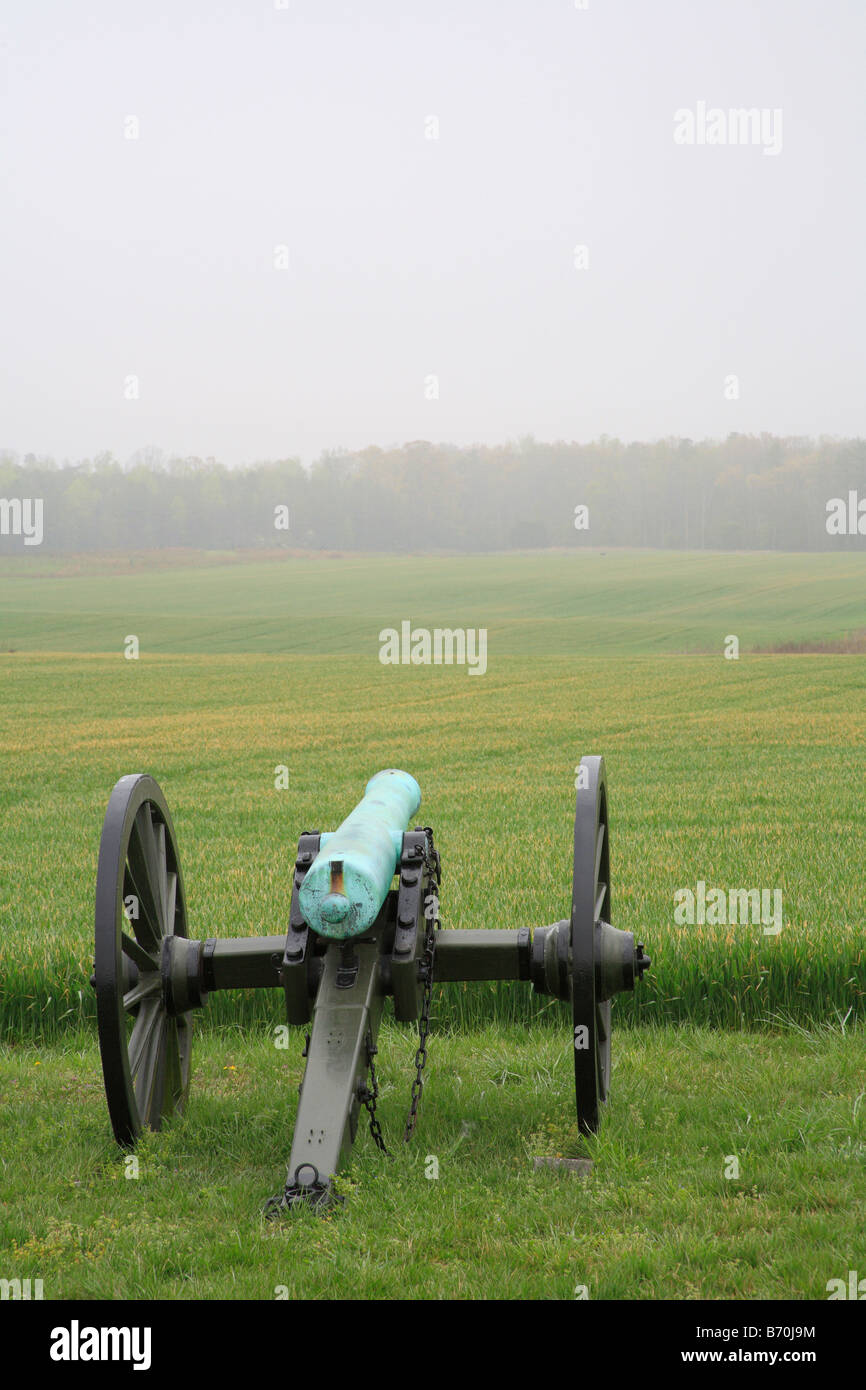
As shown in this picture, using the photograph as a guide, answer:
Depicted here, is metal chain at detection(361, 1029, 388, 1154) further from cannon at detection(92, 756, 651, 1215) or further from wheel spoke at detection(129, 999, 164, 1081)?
wheel spoke at detection(129, 999, 164, 1081)

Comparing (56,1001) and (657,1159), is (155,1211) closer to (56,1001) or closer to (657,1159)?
(657,1159)

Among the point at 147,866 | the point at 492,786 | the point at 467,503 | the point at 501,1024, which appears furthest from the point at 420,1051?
the point at 467,503

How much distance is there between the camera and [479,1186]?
445cm

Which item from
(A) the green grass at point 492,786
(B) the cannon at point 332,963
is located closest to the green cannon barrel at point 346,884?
(B) the cannon at point 332,963

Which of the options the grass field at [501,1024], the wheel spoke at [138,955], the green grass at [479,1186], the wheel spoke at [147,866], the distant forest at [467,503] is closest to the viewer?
the green grass at [479,1186]

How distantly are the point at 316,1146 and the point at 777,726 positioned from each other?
19772mm

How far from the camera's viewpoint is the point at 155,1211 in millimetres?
4379

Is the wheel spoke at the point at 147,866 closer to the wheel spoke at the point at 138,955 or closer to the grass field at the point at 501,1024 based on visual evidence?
the wheel spoke at the point at 138,955

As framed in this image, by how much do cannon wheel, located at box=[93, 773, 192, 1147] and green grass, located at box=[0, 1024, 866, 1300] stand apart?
0.64 feet

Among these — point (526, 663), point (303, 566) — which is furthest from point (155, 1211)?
point (303, 566)

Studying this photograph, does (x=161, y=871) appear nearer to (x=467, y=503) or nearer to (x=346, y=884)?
(x=346, y=884)

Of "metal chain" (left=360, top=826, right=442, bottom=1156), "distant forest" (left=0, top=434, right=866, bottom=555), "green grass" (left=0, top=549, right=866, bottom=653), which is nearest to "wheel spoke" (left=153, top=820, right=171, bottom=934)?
"metal chain" (left=360, top=826, right=442, bottom=1156)

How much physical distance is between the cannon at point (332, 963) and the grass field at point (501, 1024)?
0.25m

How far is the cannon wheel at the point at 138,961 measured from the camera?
4.38 m
